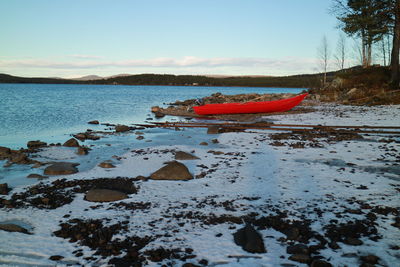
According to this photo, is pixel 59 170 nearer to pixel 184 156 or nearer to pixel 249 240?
pixel 184 156

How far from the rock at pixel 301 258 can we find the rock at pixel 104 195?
363cm

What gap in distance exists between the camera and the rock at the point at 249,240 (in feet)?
13.4

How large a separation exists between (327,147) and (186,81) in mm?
143832

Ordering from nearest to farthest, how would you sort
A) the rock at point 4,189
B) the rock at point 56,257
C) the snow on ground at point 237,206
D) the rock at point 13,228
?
the rock at point 56,257 → the snow on ground at point 237,206 → the rock at point 13,228 → the rock at point 4,189

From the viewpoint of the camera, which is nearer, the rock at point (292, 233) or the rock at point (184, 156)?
the rock at point (292, 233)

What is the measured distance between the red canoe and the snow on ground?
12.4 m

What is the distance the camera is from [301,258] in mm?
3814

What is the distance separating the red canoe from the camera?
22.3m

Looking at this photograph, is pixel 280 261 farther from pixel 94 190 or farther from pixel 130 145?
pixel 130 145

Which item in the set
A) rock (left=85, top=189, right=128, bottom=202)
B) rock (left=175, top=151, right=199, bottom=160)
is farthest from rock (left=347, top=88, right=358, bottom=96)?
rock (left=85, top=189, right=128, bottom=202)

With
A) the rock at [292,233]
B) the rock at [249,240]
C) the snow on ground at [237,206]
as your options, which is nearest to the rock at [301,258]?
the snow on ground at [237,206]

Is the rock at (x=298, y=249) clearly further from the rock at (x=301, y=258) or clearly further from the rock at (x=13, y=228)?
the rock at (x=13, y=228)

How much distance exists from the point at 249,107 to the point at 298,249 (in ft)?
61.5

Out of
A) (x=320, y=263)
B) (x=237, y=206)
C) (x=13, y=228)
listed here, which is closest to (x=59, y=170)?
(x=13, y=228)
